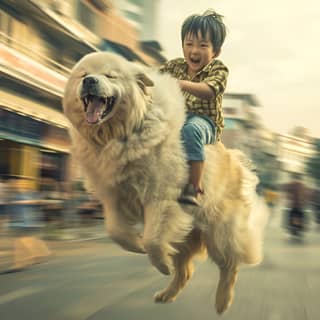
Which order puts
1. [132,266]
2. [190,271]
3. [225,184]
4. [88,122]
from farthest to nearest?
[132,266], [190,271], [225,184], [88,122]

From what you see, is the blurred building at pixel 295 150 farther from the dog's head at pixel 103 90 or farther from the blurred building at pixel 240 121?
the dog's head at pixel 103 90

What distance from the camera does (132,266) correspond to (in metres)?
2.32

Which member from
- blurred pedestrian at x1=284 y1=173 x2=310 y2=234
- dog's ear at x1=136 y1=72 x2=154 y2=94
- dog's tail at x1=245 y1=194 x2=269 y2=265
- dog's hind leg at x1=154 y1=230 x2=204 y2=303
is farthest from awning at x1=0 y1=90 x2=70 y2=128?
blurred pedestrian at x1=284 y1=173 x2=310 y2=234

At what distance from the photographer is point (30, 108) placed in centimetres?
226

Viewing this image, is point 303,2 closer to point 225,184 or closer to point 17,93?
point 225,184

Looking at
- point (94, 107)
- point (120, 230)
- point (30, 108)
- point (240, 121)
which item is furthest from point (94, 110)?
point (30, 108)

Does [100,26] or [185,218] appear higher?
[100,26]

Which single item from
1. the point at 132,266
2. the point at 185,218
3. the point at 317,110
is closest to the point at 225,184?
the point at 185,218

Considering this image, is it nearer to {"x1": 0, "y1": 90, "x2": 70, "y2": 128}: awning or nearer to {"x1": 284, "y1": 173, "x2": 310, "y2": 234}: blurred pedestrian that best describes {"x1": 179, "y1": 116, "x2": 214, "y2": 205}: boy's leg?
{"x1": 0, "y1": 90, "x2": 70, "y2": 128}: awning

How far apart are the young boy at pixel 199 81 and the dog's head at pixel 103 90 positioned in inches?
6.7

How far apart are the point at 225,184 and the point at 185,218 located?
0.24 m

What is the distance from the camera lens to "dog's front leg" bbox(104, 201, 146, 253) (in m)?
1.81

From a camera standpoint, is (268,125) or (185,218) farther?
(268,125)

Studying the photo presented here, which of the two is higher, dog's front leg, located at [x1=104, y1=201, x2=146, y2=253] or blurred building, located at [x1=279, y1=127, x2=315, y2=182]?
blurred building, located at [x1=279, y1=127, x2=315, y2=182]
